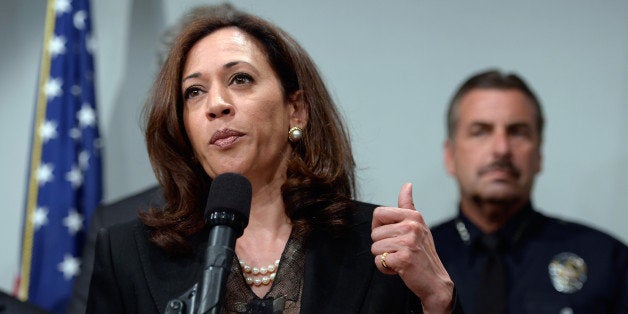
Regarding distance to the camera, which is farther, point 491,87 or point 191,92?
point 491,87

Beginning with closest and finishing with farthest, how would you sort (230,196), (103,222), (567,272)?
(230,196)
(103,222)
(567,272)

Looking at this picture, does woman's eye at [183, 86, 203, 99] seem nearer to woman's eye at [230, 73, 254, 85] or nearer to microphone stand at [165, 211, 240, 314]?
woman's eye at [230, 73, 254, 85]

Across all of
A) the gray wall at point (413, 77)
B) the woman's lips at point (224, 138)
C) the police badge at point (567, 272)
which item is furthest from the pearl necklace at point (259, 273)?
the gray wall at point (413, 77)

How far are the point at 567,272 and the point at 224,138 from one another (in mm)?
1735

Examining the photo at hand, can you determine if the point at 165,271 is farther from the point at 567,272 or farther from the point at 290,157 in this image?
the point at 567,272

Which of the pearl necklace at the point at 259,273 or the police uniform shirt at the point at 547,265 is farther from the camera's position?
the police uniform shirt at the point at 547,265

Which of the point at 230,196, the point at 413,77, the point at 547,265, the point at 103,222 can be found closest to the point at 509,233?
the point at 547,265

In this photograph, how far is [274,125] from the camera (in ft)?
6.35

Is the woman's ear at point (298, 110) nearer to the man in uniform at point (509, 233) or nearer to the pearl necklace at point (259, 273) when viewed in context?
the pearl necklace at point (259, 273)

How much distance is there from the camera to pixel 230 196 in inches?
55.8

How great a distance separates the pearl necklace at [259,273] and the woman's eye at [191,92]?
0.37 meters

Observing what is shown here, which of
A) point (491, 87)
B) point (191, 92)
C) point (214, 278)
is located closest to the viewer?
point (214, 278)

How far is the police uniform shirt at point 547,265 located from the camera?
3115mm

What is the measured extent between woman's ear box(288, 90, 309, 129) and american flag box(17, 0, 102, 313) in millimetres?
1769
